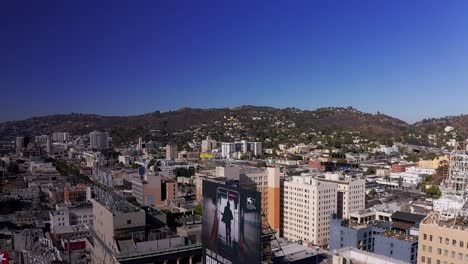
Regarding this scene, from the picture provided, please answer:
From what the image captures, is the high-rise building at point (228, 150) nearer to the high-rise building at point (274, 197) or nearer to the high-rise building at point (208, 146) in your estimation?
the high-rise building at point (208, 146)

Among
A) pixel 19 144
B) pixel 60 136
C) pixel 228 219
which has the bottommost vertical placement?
pixel 228 219

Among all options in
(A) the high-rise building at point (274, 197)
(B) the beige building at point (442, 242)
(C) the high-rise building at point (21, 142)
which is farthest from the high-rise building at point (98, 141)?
(B) the beige building at point (442, 242)

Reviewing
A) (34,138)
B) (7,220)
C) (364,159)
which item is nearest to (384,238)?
(7,220)

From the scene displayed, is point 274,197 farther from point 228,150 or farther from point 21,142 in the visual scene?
point 21,142

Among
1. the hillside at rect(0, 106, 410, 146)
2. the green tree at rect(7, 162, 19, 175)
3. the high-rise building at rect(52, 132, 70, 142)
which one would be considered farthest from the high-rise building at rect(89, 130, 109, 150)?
the green tree at rect(7, 162, 19, 175)

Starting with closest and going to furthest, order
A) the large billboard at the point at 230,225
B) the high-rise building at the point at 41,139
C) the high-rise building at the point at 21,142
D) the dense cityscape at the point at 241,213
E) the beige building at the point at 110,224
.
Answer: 1. the large billboard at the point at 230,225
2. the dense cityscape at the point at 241,213
3. the beige building at the point at 110,224
4. the high-rise building at the point at 21,142
5. the high-rise building at the point at 41,139

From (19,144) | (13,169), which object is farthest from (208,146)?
(13,169)

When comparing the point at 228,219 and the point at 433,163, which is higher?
the point at 228,219
